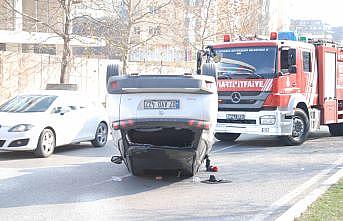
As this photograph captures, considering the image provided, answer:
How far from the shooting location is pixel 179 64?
131ft

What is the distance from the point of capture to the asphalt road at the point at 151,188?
726 centimetres

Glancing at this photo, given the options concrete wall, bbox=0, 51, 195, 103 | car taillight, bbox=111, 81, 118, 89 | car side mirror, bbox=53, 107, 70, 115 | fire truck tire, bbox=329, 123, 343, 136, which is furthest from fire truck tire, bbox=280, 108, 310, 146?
concrete wall, bbox=0, 51, 195, 103

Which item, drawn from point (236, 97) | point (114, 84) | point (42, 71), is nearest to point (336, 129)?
point (236, 97)

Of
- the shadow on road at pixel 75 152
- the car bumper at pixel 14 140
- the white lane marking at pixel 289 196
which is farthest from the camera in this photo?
the shadow on road at pixel 75 152

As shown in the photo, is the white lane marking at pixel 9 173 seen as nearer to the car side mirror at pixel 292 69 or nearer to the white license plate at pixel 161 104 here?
the white license plate at pixel 161 104

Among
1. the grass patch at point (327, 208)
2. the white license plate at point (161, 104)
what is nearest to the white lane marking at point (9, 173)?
the white license plate at point (161, 104)

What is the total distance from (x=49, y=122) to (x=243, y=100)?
4733mm

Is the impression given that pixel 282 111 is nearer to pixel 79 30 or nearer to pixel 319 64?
pixel 319 64

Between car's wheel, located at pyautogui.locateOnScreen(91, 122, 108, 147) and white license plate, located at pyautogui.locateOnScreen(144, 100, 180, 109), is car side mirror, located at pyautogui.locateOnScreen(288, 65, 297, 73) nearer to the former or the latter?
car's wheel, located at pyautogui.locateOnScreen(91, 122, 108, 147)

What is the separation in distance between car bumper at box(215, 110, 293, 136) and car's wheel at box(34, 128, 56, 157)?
14.3 ft

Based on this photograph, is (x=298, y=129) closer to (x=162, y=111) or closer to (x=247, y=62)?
(x=247, y=62)

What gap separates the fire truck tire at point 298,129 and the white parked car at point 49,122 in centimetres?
472

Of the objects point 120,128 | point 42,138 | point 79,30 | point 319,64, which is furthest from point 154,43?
point 120,128

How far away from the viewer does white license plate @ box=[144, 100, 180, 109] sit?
8.64m
